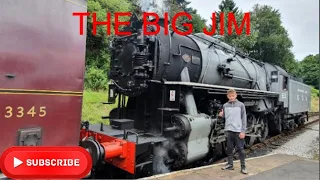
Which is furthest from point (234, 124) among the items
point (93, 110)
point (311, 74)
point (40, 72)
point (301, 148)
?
point (311, 74)

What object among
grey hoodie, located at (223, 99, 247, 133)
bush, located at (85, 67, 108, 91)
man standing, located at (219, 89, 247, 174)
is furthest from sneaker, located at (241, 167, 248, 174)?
bush, located at (85, 67, 108, 91)

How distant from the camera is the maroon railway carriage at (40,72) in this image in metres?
2.73

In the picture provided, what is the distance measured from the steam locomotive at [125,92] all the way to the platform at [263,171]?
459 mm

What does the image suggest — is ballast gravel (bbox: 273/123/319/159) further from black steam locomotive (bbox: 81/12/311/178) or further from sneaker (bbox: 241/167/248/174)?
sneaker (bbox: 241/167/248/174)

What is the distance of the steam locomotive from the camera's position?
2.83 meters

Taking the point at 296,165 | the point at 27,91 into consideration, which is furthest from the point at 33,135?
the point at 296,165

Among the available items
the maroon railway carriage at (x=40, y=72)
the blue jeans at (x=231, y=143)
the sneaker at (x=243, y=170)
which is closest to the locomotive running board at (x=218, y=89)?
the blue jeans at (x=231, y=143)

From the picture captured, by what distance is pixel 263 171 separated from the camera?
16.4 feet

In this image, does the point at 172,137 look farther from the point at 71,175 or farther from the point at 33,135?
the point at 71,175

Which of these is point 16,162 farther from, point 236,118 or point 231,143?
point 231,143

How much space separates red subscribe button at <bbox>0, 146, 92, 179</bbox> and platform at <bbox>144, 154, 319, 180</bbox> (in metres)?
2.41

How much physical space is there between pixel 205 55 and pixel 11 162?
509 cm

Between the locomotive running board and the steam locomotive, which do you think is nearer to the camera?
the steam locomotive

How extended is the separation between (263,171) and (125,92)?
114 inches
